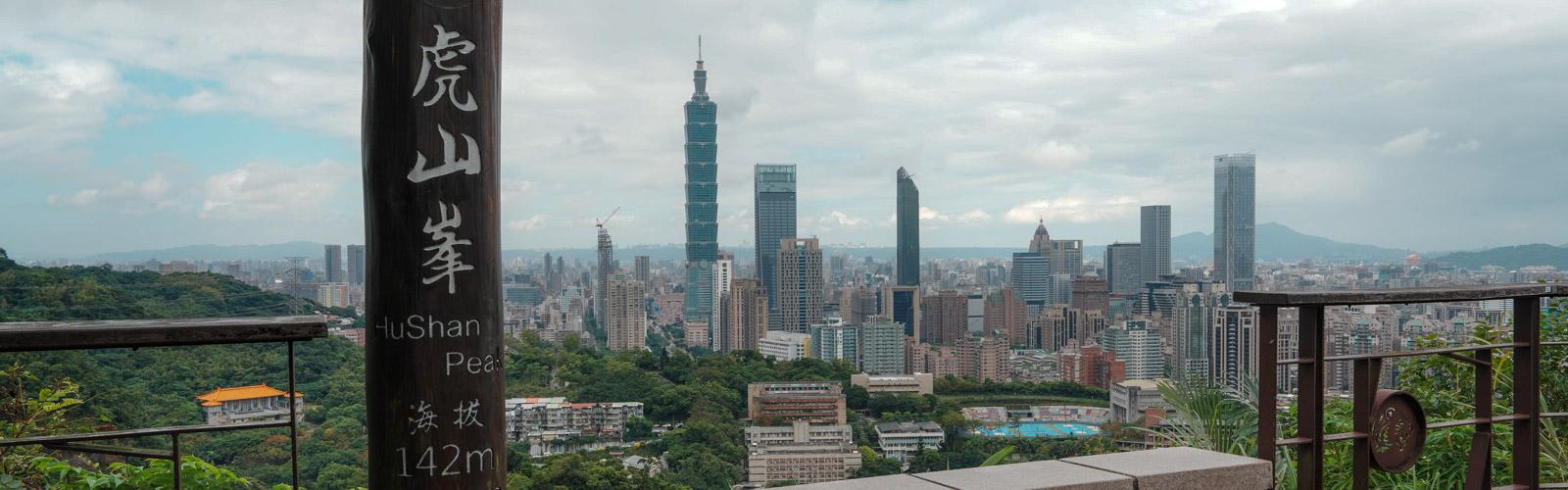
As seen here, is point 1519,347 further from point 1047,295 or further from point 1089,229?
point 1089,229

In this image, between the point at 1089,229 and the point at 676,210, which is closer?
the point at 1089,229

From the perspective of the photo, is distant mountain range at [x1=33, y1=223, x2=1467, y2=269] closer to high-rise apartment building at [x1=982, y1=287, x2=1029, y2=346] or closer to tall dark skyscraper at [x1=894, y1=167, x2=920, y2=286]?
tall dark skyscraper at [x1=894, y1=167, x2=920, y2=286]

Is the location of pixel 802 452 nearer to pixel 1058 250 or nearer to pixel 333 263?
pixel 333 263

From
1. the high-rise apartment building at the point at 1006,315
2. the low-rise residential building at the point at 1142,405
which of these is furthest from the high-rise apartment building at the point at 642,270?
the low-rise residential building at the point at 1142,405

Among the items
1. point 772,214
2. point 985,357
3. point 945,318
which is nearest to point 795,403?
point 985,357

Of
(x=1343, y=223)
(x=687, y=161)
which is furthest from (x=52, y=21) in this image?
(x=687, y=161)

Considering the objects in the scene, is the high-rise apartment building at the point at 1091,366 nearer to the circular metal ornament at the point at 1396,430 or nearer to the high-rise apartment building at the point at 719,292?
the high-rise apartment building at the point at 719,292
